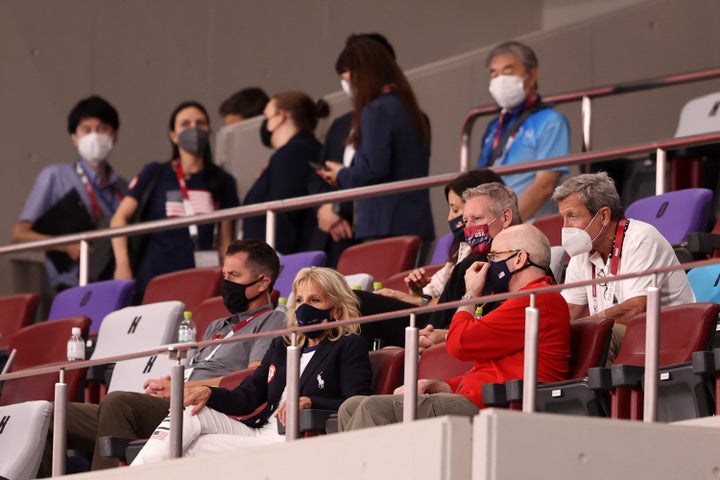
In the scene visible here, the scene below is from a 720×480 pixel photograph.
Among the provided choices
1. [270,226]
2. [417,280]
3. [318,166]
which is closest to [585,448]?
[417,280]

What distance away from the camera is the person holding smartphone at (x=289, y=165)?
306 inches

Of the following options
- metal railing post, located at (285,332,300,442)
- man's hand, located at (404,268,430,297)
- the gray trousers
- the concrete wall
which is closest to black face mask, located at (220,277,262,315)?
man's hand, located at (404,268,430,297)

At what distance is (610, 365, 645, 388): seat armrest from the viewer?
4293mm

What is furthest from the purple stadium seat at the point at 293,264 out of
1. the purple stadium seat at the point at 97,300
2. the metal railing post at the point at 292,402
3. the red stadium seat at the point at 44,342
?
the metal railing post at the point at 292,402

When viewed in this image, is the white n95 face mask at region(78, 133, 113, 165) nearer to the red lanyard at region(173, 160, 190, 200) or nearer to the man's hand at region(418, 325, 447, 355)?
the red lanyard at region(173, 160, 190, 200)

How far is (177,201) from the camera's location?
A: 803 cm

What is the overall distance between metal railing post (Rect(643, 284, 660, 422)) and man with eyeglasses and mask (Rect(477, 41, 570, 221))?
8.54ft

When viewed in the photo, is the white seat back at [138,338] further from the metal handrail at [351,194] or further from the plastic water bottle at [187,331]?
the metal handrail at [351,194]

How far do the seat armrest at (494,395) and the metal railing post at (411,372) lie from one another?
0.19 metres

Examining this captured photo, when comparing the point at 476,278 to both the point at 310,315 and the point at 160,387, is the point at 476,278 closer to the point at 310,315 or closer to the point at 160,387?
the point at 310,315

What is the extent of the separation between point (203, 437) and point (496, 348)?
3.04ft

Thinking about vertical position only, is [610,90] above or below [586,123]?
above

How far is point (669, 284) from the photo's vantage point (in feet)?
14.6

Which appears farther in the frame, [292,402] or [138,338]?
[138,338]
